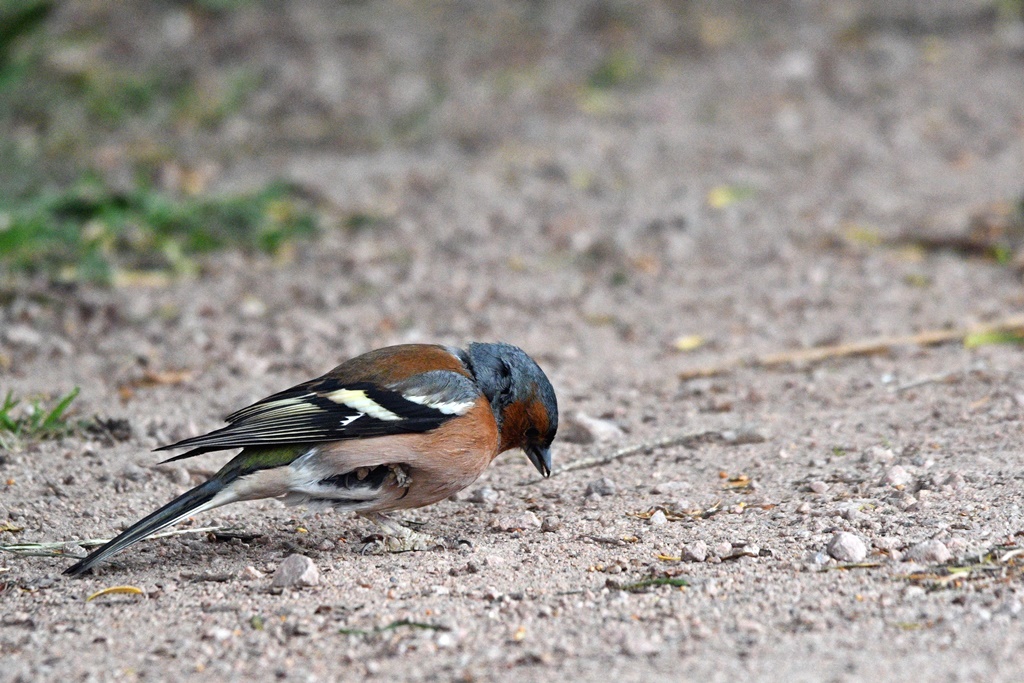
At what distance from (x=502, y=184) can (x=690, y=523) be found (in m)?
5.43

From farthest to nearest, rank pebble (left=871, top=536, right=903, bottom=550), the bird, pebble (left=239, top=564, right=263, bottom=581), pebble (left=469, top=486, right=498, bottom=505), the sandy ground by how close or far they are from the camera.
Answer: pebble (left=469, top=486, right=498, bottom=505)
the bird
pebble (left=239, top=564, right=263, bottom=581)
pebble (left=871, top=536, right=903, bottom=550)
the sandy ground

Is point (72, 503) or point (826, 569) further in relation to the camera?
point (72, 503)

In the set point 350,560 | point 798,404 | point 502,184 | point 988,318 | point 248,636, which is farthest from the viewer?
point 502,184

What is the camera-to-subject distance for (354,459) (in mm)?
3949

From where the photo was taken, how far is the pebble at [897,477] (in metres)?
4.13

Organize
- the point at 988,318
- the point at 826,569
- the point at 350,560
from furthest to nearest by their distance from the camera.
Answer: the point at 988,318, the point at 350,560, the point at 826,569

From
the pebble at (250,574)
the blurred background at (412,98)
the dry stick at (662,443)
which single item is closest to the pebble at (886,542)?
the dry stick at (662,443)

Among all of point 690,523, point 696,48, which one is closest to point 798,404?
point 690,523

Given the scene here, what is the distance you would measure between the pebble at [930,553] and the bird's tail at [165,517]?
2.06 m

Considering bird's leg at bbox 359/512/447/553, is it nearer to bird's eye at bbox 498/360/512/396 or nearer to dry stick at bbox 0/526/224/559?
bird's eye at bbox 498/360/512/396

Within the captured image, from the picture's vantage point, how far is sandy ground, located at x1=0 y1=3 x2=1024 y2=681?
10.3 ft

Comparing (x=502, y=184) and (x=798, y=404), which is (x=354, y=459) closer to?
(x=798, y=404)

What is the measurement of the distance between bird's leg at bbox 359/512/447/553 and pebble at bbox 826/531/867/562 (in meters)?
1.27

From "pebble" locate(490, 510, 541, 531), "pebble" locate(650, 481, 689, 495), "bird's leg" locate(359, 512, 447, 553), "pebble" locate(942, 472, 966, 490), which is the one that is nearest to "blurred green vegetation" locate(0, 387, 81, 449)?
"bird's leg" locate(359, 512, 447, 553)
